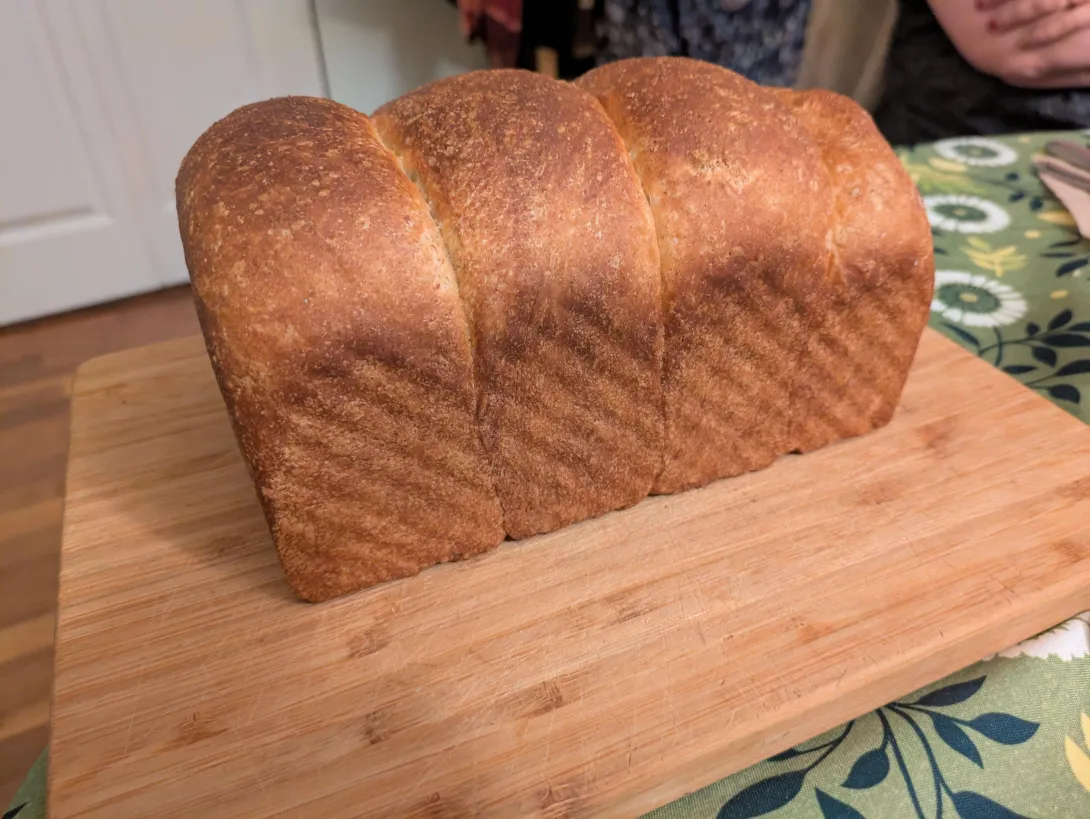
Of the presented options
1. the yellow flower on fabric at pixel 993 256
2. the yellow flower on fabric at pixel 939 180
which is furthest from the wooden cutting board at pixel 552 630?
the yellow flower on fabric at pixel 939 180

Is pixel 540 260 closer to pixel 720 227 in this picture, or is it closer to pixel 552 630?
pixel 720 227

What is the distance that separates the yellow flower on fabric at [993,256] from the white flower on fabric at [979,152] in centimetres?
34

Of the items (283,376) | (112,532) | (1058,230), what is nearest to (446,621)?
(283,376)

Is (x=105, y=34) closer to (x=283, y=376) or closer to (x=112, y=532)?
(x=112, y=532)

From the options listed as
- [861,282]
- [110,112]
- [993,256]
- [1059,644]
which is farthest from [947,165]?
[110,112]

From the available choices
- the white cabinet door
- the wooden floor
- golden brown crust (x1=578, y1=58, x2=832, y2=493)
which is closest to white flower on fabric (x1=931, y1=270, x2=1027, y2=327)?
golden brown crust (x1=578, y1=58, x2=832, y2=493)

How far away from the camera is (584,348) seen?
2.58 feet

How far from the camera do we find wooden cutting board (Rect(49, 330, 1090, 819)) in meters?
0.67

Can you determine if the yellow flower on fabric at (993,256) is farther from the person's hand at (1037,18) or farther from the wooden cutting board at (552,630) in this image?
the person's hand at (1037,18)

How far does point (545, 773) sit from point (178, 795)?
0.33 meters

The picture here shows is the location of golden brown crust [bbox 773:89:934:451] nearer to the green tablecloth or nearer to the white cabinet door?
the green tablecloth

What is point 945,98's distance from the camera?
2.09 metres

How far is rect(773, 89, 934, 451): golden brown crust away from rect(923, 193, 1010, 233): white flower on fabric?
701 mm

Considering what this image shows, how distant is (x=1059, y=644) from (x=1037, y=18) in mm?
1609
